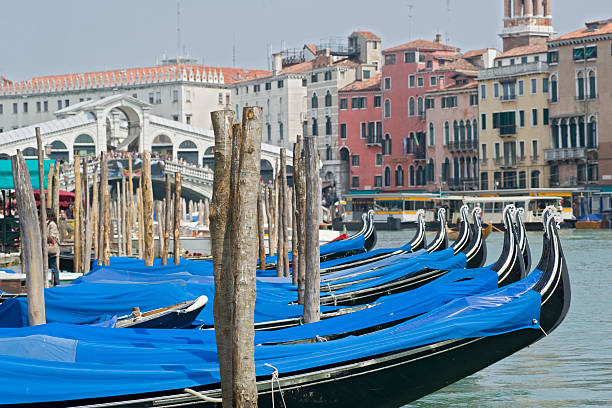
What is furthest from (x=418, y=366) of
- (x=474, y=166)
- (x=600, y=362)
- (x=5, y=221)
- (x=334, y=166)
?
(x=334, y=166)

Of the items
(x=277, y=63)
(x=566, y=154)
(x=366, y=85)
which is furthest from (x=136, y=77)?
(x=566, y=154)

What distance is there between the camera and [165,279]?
9.95 meters

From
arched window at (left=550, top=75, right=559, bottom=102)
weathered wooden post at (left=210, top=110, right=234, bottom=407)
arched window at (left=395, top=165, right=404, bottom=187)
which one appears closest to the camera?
weathered wooden post at (left=210, top=110, right=234, bottom=407)

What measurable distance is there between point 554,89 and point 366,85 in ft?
31.1

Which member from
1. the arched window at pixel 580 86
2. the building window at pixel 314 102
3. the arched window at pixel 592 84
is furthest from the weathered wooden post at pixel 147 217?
the building window at pixel 314 102

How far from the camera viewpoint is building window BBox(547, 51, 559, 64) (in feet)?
110

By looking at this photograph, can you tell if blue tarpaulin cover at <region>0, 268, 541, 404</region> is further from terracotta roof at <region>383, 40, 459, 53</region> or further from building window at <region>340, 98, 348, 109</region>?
building window at <region>340, 98, 348, 109</region>

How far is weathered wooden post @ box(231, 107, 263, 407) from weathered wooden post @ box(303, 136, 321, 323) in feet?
7.83

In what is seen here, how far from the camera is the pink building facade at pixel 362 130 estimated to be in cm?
4159

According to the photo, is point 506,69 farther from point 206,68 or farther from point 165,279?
point 165,279

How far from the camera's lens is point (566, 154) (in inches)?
1332

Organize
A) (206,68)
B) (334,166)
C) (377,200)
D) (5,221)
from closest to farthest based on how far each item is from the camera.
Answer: (5,221) → (377,200) → (334,166) → (206,68)

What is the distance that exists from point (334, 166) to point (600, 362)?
34.2m

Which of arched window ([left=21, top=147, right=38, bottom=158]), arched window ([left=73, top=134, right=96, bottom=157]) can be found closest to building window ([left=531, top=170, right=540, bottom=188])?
arched window ([left=73, top=134, right=96, bottom=157])
